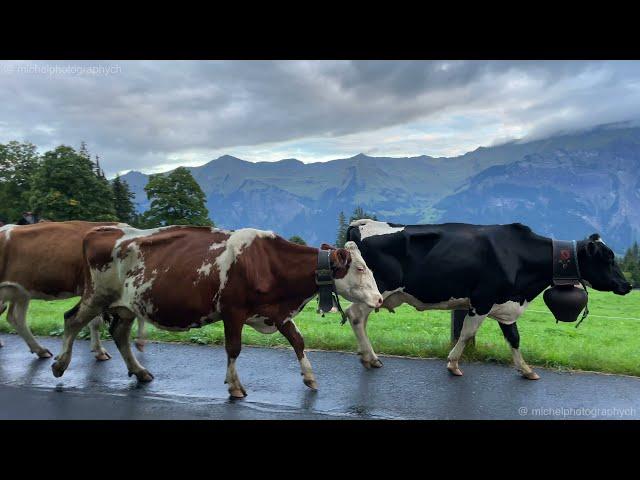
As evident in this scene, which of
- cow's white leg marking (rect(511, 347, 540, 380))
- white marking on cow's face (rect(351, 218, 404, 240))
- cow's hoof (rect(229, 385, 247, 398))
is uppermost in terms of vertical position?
white marking on cow's face (rect(351, 218, 404, 240))

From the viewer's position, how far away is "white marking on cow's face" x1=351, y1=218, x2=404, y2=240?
7.45 meters

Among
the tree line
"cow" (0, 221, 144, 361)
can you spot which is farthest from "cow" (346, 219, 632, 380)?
the tree line

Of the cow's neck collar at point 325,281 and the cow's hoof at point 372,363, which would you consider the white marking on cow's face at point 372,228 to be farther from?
the cow's hoof at point 372,363

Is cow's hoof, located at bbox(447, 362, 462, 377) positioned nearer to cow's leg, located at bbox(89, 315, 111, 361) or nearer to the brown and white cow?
the brown and white cow

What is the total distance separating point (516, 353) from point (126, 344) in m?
5.44

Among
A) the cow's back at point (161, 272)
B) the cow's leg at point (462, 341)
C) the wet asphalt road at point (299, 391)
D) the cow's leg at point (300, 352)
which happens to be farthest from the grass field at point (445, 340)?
the cow's back at point (161, 272)

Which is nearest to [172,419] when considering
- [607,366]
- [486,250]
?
[486,250]

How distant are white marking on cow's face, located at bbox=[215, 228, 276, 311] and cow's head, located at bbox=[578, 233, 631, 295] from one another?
14.6ft

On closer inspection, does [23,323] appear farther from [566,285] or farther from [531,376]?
[566,285]

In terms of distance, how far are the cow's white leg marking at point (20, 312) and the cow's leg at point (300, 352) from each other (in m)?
4.16

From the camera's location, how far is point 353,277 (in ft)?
20.6

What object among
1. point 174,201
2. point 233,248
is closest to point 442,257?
point 233,248

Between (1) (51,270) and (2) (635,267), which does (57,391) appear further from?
(2) (635,267)

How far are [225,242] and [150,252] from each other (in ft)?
3.33
